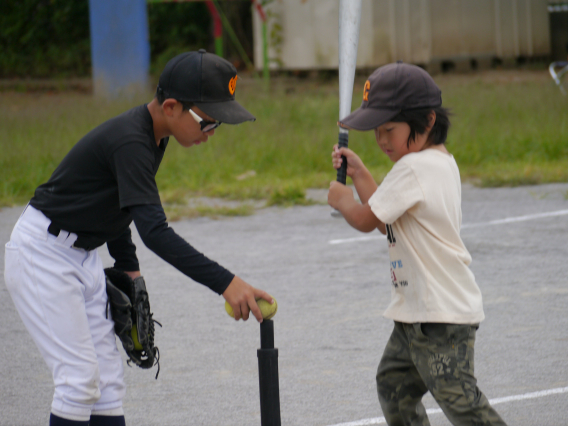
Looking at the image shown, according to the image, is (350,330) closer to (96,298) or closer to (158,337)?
(158,337)

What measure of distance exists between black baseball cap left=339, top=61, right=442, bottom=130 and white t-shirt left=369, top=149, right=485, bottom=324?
16 centimetres

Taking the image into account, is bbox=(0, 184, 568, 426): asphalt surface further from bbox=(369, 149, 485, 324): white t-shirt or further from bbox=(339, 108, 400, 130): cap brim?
bbox=(339, 108, 400, 130): cap brim

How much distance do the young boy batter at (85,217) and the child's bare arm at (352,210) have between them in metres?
0.42

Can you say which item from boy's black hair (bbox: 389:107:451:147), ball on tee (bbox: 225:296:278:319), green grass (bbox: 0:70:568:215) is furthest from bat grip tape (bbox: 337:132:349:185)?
green grass (bbox: 0:70:568:215)

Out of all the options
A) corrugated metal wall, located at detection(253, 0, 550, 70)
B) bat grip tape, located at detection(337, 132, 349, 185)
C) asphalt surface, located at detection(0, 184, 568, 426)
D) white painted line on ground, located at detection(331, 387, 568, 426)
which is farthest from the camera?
corrugated metal wall, located at detection(253, 0, 550, 70)

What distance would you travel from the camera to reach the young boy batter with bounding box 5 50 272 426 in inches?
105

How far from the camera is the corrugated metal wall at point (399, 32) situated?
1741cm

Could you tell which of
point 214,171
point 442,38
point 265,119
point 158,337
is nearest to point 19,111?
point 265,119

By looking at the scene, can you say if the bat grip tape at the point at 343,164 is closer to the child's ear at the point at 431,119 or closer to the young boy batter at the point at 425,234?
the young boy batter at the point at 425,234

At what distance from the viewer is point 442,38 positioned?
1828cm

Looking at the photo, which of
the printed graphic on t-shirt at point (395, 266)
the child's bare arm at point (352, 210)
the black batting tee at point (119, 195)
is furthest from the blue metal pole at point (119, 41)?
the printed graphic on t-shirt at point (395, 266)

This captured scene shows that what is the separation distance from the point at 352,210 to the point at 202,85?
0.66m

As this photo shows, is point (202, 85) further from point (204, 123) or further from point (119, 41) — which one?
point (119, 41)

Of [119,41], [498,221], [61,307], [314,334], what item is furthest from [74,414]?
[119,41]
